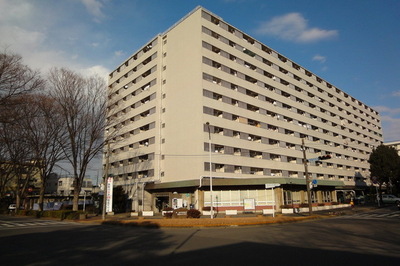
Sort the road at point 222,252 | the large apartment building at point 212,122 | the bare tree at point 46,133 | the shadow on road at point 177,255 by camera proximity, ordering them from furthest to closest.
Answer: the large apartment building at point 212,122
the bare tree at point 46,133
the road at point 222,252
the shadow on road at point 177,255

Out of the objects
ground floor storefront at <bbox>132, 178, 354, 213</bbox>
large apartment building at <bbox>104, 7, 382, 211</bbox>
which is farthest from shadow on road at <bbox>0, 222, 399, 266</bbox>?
ground floor storefront at <bbox>132, 178, 354, 213</bbox>

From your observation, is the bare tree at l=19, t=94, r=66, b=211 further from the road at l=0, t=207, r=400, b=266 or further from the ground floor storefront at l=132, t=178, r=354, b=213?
the road at l=0, t=207, r=400, b=266

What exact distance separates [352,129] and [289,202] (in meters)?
47.1

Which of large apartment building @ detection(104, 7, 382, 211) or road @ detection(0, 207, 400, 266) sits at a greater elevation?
large apartment building @ detection(104, 7, 382, 211)

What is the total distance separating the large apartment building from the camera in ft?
117

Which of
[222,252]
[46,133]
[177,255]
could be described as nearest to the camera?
[177,255]

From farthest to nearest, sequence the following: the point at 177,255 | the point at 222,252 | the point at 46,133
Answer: the point at 46,133 < the point at 222,252 < the point at 177,255

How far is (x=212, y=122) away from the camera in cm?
3731

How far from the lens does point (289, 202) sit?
3684 cm

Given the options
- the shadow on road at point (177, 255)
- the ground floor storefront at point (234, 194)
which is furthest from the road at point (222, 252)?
the ground floor storefront at point (234, 194)

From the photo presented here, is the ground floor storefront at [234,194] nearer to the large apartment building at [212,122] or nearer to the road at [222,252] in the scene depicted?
the large apartment building at [212,122]

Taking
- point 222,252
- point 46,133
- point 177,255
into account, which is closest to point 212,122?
point 46,133

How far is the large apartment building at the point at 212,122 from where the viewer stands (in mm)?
Result: 35656

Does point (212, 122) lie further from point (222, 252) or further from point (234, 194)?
point (222, 252)
